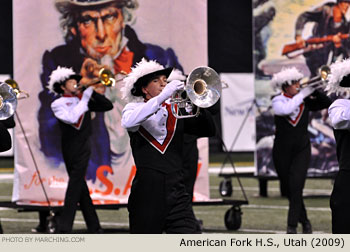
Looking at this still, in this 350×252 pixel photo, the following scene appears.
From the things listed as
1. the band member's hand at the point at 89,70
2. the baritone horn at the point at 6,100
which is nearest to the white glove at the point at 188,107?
the baritone horn at the point at 6,100

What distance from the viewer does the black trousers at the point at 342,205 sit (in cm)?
676

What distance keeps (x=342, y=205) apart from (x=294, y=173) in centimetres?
→ 412

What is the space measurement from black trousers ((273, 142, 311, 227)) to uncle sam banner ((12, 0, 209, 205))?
0.98 m

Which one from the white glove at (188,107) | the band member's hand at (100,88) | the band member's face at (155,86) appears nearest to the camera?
the white glove at (188,107)

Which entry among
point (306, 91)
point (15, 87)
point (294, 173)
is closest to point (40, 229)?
point (15, 87)

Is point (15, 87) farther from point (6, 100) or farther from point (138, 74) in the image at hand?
point (138, 74)

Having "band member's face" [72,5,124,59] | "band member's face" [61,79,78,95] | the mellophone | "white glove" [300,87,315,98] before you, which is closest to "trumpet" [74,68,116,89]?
"band member's face" [61,79,78,95]

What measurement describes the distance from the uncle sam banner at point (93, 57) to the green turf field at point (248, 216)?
1.66ft

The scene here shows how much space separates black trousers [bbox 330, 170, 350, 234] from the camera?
6.76 metres

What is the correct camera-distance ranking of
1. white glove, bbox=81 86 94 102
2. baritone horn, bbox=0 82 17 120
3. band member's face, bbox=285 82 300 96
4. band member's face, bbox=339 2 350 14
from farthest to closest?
band member's face, bbox=339 2 350 14 < band member's face, bbox=285 82 300 96 < white glove, bbox=81 86 94 102 < baritone horn, bbox=0 82 17 120

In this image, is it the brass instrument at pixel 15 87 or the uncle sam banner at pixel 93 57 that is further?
the uncle sam banner at pixel 93 57

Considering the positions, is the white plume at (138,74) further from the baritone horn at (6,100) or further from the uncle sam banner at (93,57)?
the uncle sam banner at (93,57)

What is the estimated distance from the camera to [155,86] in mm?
7004

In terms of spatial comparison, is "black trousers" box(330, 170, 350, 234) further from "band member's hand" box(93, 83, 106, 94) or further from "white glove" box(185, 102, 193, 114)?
"band member's hand" box(93, 83, 106, 94)
